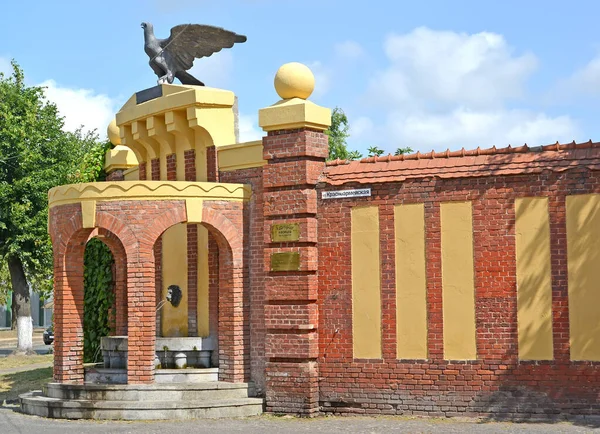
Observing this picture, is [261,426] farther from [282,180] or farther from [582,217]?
[582,217]

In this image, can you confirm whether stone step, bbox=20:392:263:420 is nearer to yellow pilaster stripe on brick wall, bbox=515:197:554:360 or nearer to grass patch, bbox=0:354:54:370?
yellow pilaster stripe on brick wall, bbox=515:197:554:360

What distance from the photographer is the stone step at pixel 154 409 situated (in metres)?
15.0

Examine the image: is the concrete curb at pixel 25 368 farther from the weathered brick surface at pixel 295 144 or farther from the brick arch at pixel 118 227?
the weathered brick surface at pixel 295 144

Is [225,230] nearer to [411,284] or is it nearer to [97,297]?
[411,284]

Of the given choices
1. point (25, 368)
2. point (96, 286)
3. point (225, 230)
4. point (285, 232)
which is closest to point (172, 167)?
point (225, 230)

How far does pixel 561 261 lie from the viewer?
46.1 ft

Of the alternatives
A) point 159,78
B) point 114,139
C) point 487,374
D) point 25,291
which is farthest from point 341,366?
point 25,291

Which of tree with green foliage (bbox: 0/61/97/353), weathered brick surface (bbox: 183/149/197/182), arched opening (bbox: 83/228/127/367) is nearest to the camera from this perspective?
weathered brick surface (bbox: 183/149/197/182)

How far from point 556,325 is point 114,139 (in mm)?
11196

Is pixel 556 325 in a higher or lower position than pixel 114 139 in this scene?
lower

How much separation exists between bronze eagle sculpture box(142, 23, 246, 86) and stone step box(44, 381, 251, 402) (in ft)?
19.5

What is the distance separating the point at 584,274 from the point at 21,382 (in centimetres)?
1430

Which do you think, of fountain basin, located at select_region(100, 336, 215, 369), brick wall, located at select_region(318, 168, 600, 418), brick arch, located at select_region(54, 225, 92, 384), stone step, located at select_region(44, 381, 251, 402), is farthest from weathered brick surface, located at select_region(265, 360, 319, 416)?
brick arch, located at select_region(54, 225, 92, 384)

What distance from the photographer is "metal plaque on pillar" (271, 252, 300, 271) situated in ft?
51.0
